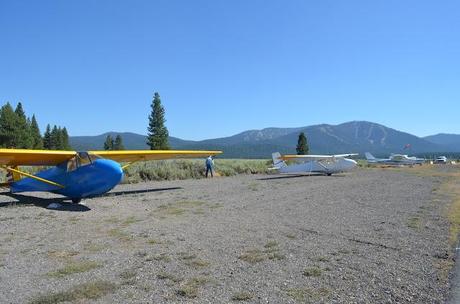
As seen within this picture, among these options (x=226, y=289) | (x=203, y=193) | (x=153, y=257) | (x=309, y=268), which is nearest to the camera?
(x=226, y=289)

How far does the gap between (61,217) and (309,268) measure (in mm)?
7666

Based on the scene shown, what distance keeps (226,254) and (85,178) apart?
846 cm

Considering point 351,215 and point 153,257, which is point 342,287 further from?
point 351,215

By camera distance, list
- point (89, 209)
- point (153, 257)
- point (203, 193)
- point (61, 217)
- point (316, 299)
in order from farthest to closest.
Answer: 1. point (203, 193)
2. point (89, 209)
3. point (61, 217)
4. point (153, 257)
5. point (316, 299)

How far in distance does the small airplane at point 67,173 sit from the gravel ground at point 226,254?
1.11m

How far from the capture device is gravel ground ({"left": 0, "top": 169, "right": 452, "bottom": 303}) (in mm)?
5023

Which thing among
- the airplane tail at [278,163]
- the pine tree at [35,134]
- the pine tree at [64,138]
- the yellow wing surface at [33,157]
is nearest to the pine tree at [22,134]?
the pine tree at [35,134]

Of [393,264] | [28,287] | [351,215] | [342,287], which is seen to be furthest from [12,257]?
[351,215]

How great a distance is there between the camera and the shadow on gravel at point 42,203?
43.9 feet

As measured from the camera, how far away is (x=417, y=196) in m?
16.9

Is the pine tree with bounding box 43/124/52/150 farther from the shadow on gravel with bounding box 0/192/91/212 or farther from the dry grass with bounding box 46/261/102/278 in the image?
the dry grass with bounding box 46/261/102/278

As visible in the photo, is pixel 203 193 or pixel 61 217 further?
pixel 203 193

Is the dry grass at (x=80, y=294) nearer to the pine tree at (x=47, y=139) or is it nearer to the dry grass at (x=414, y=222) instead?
the dry grass at (x=414, y=222)

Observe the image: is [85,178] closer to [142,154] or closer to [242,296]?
[142,154]
